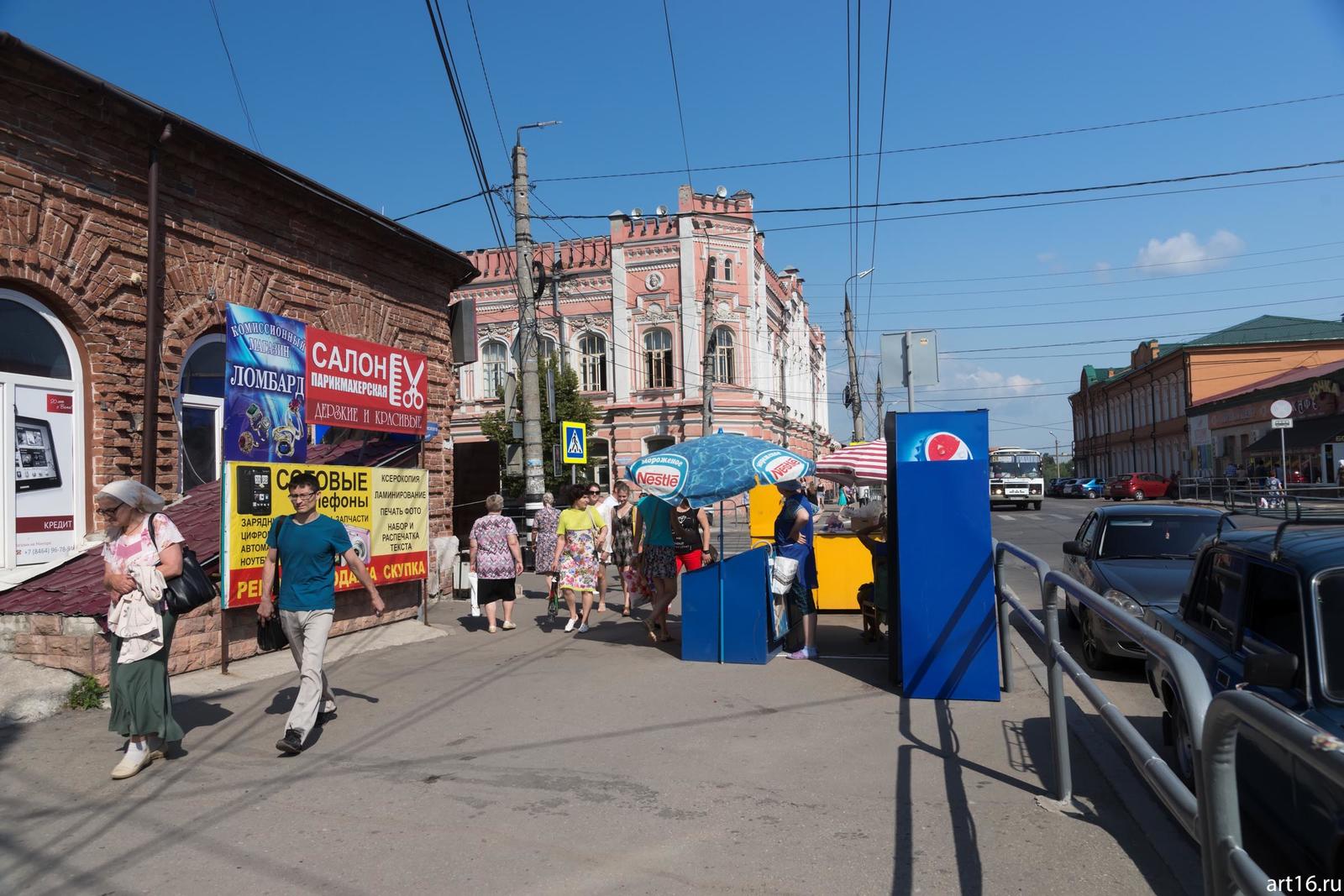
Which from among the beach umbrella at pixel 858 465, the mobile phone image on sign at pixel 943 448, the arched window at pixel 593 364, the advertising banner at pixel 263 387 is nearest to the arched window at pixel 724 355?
the arched window at pixel 593 364

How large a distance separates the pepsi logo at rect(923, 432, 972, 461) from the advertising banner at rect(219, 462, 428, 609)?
5200 mm

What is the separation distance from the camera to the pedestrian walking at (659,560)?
34.6 ft

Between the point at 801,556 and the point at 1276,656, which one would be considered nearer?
the point at 1276,656

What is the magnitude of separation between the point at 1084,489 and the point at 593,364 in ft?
130

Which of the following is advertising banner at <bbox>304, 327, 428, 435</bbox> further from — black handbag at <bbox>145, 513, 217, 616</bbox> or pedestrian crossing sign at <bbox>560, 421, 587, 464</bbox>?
pedestrian crossing sign at <bbox>560, 421, 587, 464</bbox>

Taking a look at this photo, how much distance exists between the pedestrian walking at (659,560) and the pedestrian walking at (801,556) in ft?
5.15

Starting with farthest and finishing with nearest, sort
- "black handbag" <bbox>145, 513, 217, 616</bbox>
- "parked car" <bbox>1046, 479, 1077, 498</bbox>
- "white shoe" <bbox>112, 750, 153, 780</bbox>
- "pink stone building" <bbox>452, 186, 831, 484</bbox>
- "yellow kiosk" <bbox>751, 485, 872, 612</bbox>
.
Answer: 1. "parked car" <bbox>1046, 479, 1077, 498</bbox>
2. "pink stone building" <bbox>452, 186, 831, 484</bbox>
3. "yellow kiosk" <bbox>751, 485, 872, 612</bbox>
4. "black handbag" <bbox>145, 513, 217, 616</bbox>
5. "white shoe" <bbox>112, 750, 153, 780</bbox>

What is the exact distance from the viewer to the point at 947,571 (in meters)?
7.35

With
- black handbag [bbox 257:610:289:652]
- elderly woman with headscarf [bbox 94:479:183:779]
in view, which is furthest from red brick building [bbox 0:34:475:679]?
elderly woman with headscarf [bbox 94:479:183:779]

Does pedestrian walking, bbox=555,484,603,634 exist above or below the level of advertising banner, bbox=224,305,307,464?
below

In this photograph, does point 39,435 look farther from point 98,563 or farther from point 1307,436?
point 1307,436

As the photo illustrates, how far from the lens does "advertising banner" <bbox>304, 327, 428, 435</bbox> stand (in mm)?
10609

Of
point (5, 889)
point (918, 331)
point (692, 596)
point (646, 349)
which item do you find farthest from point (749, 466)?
Answer: point (646, 349)

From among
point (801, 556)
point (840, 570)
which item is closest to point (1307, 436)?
point (840, 570)
